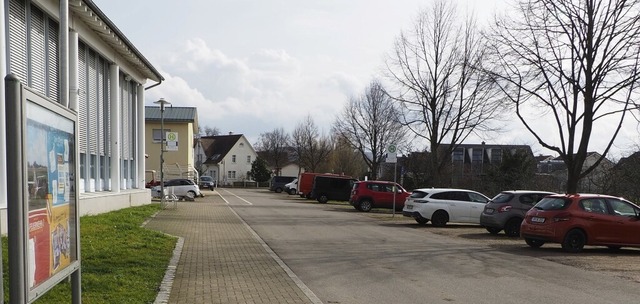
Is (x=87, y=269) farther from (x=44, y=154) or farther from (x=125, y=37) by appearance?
(x=125, y=37)

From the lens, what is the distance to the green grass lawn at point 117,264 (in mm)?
8023

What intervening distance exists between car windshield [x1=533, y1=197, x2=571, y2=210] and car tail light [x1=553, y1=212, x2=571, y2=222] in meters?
0.21

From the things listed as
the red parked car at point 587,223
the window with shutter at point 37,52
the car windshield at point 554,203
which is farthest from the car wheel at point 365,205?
the window with shutter at point 37,52

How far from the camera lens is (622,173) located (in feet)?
93.9

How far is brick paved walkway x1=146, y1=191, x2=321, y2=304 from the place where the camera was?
875cm

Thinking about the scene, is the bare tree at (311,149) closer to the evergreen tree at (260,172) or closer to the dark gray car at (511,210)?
the evergreen tree at (260,172)

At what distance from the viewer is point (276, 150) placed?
10200 cm

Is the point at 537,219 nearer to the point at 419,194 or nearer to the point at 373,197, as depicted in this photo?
the point at 419,194

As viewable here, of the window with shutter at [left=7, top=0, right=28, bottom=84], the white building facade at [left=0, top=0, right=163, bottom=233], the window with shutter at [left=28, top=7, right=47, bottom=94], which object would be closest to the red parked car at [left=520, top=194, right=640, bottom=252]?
the white building facade at [left=0, top=0, right=163, bottom=233]

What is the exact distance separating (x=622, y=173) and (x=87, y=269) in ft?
84.1

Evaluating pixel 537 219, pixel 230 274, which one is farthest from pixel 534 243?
pixel 230 274

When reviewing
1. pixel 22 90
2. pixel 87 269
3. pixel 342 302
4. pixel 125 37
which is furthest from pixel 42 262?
pixel 125 37

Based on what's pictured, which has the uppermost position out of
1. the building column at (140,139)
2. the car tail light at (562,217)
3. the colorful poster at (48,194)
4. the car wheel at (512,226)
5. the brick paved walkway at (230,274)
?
the building column at (140,139)

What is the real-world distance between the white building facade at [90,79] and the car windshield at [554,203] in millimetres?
11372
